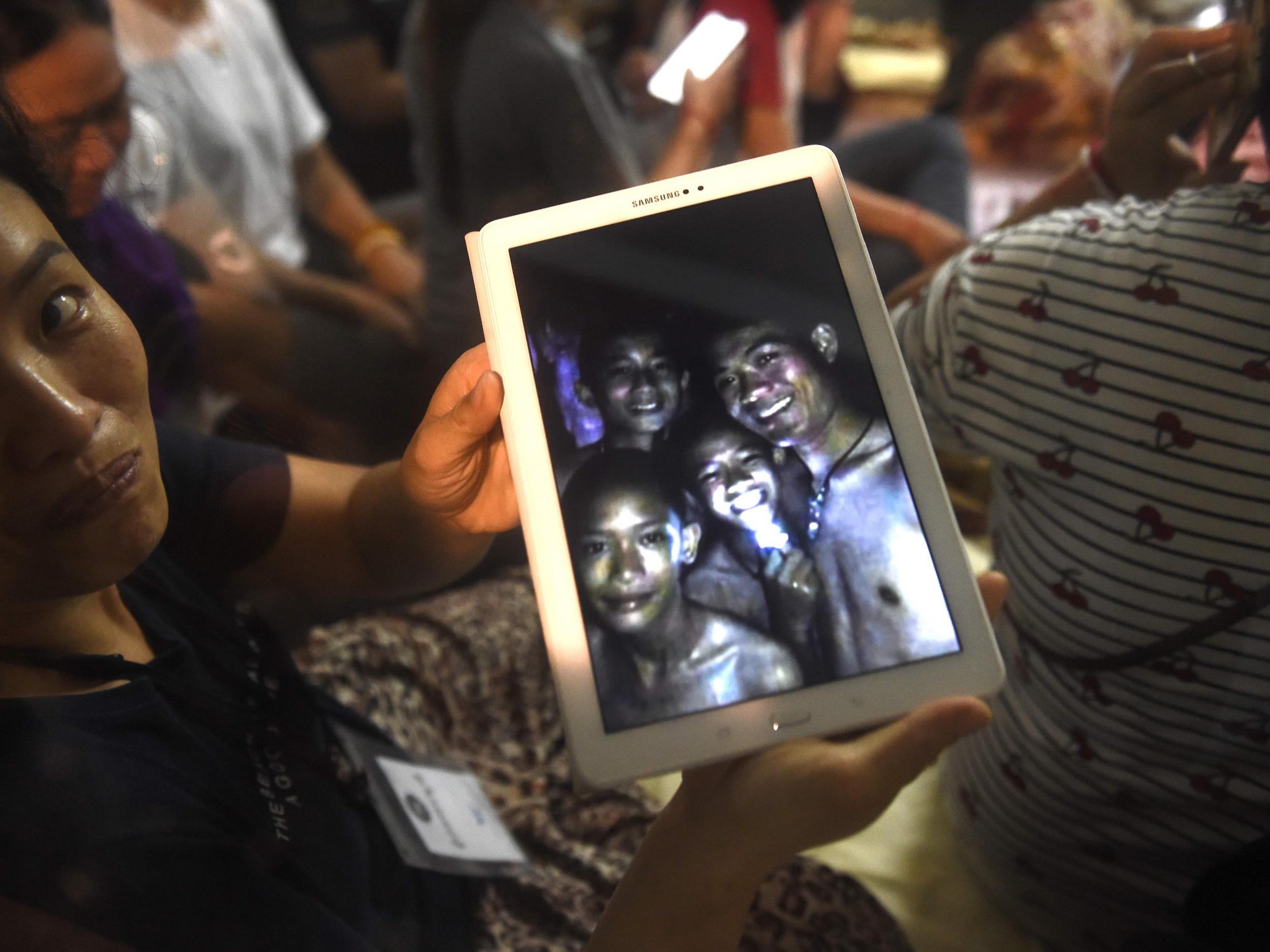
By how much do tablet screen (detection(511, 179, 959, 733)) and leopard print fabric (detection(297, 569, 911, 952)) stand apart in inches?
4.1

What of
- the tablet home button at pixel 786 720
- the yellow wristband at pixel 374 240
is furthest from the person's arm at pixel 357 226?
the tablet home button at pixel 786 720

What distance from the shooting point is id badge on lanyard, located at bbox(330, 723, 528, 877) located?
0.54m

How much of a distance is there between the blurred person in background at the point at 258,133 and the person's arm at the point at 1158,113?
514 millimetres

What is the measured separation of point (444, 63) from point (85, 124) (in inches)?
17.8

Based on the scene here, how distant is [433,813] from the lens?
576mm

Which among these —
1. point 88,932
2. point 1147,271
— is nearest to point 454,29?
point 1147,271

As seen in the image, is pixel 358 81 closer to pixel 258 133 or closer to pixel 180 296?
pixel 258 133

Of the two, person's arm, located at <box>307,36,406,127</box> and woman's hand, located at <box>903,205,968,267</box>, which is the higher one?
person's arm, located at <box>307,36,406,127</box>

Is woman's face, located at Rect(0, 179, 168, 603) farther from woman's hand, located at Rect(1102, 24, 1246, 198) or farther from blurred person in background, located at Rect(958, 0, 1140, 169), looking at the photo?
blurred person in background, located at Rect(958, 0, 1140, 169)

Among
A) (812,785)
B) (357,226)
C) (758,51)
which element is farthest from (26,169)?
(758,51)

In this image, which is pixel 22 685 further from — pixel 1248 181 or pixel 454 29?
pixel 454 29

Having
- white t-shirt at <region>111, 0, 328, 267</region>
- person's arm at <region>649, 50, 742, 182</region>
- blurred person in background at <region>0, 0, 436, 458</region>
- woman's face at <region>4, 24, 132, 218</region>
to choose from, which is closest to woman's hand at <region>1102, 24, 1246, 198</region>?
person's arm at <region>649, 50, 742, 182</region>

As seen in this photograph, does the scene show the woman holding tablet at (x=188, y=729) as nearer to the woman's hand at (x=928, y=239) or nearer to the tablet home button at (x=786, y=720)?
the tablet home button at (x=786, y=720)

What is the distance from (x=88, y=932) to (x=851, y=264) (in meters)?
0.44
